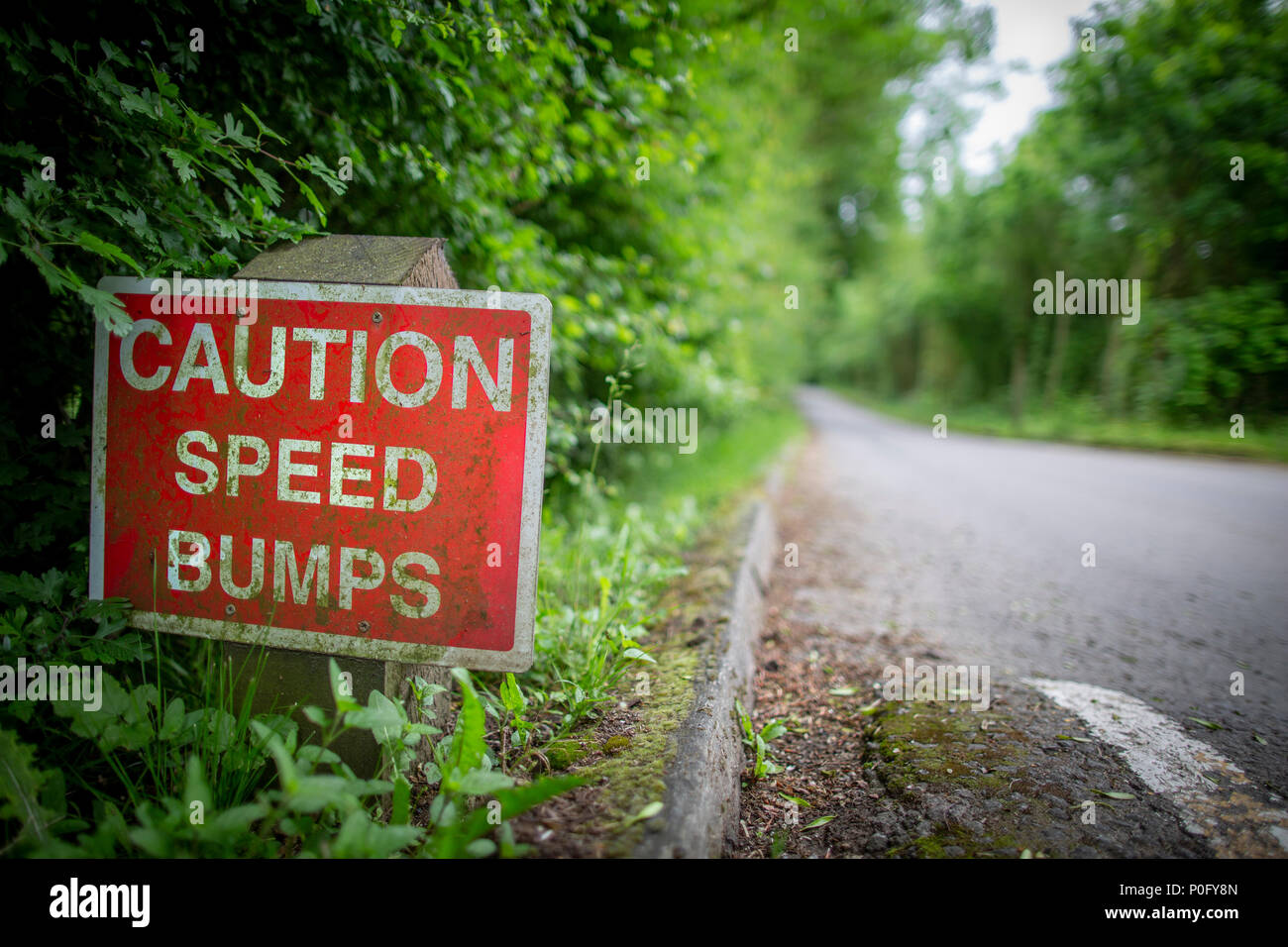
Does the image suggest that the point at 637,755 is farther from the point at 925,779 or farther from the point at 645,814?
the point at 925,779

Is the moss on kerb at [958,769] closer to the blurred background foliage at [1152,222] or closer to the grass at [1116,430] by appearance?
the blurred background foliage at [1152,222]

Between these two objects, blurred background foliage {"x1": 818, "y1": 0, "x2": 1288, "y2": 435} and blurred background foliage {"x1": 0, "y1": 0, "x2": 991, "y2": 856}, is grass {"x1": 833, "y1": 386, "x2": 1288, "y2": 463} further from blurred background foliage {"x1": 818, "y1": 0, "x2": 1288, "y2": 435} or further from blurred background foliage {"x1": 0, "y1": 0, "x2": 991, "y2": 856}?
blurred background foliage {"x1": 0, "y1": 0, "x2": 991, "y2": 856}

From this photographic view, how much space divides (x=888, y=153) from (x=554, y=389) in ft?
50.7

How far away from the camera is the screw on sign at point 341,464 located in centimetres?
147

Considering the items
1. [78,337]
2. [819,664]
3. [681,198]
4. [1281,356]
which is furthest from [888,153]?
[78,337]

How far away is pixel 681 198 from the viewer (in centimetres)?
428

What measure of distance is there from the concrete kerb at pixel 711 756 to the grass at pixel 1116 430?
12.2m

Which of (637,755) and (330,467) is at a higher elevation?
(330,467)

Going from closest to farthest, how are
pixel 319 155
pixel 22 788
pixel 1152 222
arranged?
pixel 22 788
pixel 319 155
pixel 1152 222

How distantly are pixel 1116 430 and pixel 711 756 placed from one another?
16.6 metres

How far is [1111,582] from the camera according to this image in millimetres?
3617

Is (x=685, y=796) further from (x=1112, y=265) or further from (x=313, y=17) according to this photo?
(x=1112, y=265)

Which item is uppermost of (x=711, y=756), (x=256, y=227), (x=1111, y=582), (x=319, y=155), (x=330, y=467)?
(x=319, y=155)

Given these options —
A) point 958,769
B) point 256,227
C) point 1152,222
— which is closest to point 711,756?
point 958,769
